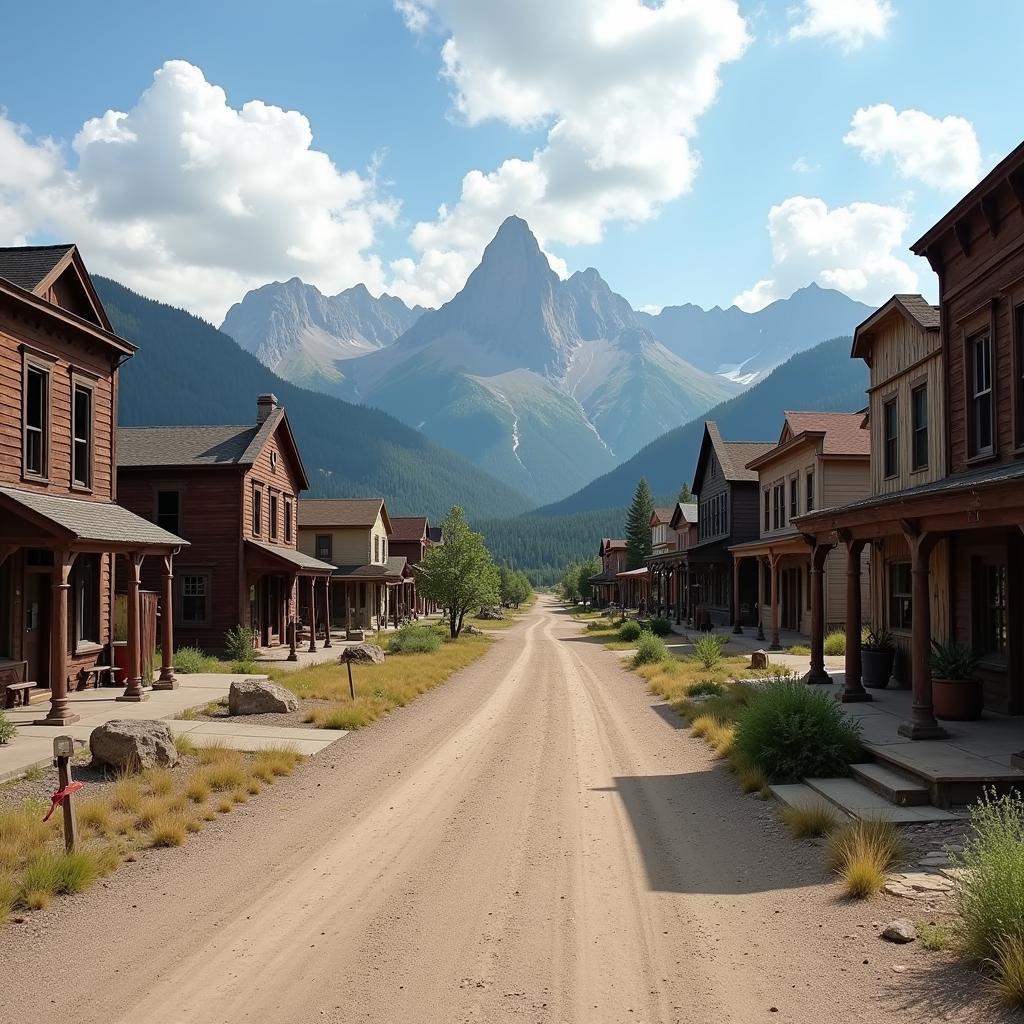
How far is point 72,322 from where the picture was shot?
18891 millimetres

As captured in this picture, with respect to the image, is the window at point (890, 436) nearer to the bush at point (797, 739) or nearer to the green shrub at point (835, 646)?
the green shrub at point (835, 646)

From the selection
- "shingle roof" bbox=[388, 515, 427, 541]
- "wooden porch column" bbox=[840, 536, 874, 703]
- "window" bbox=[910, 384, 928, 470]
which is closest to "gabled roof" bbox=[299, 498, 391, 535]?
"shingle roof" bbox=[388, 515, 427, 541]

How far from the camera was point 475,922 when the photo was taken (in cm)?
684

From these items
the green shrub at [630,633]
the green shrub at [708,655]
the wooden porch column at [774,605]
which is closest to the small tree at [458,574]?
the green shrub at [630,633]

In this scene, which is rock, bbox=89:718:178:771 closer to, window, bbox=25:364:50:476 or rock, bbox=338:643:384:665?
window, bbox=25:364:50:476

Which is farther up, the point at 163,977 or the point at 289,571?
the point at 289,571

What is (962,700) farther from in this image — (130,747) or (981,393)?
(130,747)

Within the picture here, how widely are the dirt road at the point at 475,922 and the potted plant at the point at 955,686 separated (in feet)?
13.8

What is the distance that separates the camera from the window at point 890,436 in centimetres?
1925

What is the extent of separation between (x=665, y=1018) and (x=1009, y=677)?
10.7 meters

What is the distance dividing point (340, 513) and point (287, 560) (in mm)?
19468

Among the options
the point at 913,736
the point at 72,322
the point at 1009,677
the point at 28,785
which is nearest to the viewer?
the point at 28,785

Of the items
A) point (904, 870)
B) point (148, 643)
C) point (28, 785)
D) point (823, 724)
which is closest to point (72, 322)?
point (148, 643)

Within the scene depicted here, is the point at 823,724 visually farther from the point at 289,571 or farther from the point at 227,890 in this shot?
the point at 289,571
